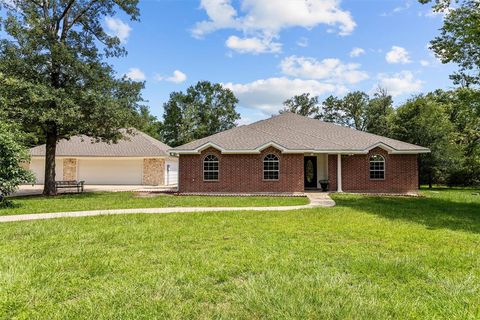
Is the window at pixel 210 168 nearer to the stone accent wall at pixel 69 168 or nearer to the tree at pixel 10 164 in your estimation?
the tree at pixel 10 164

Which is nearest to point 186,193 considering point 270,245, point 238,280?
point 270,245

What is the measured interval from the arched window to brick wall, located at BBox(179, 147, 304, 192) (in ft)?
14.9

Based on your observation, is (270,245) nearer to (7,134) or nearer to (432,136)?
(7,134)

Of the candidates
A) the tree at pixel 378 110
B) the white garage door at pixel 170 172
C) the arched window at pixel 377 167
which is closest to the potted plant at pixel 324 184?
the arched window at pixel 377 167

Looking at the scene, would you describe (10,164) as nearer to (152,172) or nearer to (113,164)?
(152,172)

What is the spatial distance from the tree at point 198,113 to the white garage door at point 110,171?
21874 millimetres

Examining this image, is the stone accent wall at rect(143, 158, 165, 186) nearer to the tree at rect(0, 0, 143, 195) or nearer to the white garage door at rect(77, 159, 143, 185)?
the white garage door at rect(77, 159, 143, 185)

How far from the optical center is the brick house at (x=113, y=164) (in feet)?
92.4

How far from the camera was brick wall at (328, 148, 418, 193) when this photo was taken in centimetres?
1959

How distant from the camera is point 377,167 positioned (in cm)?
1984

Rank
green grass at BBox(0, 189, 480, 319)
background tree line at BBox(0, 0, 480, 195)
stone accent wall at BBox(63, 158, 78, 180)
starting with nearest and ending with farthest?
green grass at BBox(0, 189, 480, 319), background tree line at BBox(0, 0, 480, 195), stone accent wall at BBox(63, 158, 78, 180)

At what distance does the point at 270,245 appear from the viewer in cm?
688

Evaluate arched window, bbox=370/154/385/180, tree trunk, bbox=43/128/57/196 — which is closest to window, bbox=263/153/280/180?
arched window, bbox=370/154/385/180

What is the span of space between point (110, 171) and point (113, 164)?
0.66 metres
